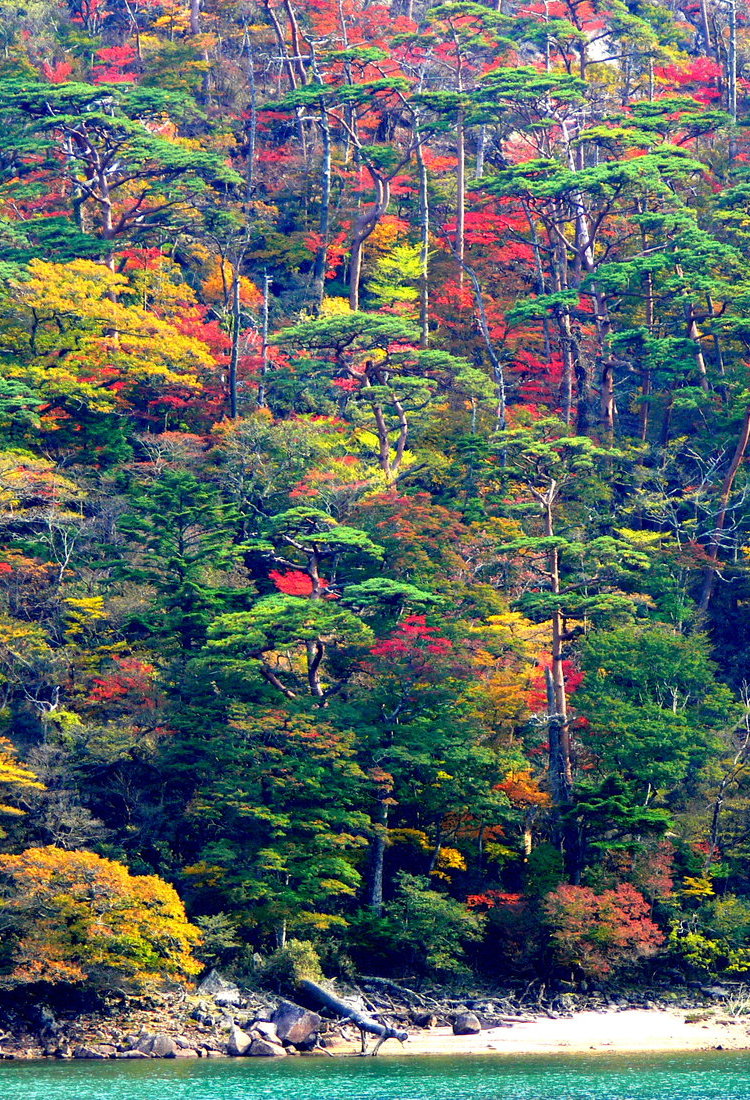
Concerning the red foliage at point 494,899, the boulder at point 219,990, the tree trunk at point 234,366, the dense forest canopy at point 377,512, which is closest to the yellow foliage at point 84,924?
the dense forest canopy at point 377,512

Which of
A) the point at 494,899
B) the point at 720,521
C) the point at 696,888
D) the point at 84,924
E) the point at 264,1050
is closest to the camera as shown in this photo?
the point at 84,924

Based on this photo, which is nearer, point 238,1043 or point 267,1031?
point 238,1043

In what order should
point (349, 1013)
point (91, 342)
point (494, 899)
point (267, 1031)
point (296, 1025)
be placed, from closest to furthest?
point (296, 1025) < point (267, 1031) < point (349, 1013) < point (494, 899) < point (91, 342)

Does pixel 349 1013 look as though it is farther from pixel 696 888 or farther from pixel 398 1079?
pixel 696 888

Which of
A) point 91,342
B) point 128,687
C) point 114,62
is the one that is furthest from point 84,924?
point 114,62

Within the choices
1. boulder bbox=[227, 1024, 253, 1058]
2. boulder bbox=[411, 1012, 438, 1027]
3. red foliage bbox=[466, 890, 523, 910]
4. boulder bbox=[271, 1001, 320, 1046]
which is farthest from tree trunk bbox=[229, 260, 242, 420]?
boulder bbox=[227, 1024, 253, 1058]

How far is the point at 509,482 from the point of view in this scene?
43.2m

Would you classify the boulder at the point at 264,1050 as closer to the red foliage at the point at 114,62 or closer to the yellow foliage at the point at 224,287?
the yellow foliage at the point at 224,287

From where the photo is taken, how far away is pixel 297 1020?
31.6 metres

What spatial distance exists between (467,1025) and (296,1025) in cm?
393

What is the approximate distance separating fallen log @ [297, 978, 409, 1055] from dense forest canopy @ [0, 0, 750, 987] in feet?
4.37

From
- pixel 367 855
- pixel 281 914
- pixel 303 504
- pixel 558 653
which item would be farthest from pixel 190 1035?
pixel 303 504

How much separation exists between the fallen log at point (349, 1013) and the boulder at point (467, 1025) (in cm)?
126

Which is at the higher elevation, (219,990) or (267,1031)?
(219,990)
